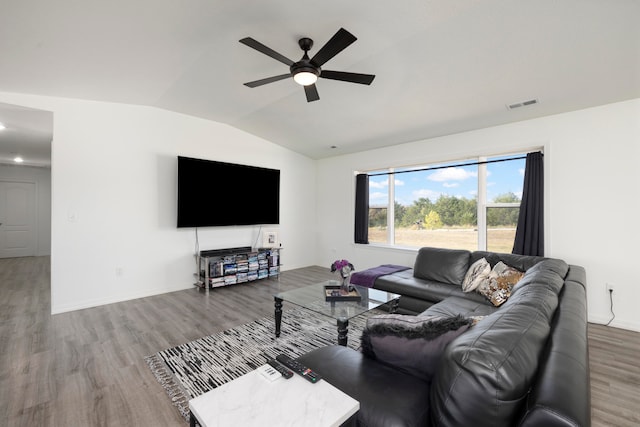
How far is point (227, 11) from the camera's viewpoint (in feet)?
7.11

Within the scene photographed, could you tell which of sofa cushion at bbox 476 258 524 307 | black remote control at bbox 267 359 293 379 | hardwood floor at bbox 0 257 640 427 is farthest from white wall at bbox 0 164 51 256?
sofa cushion at bbox 476 258 524 307

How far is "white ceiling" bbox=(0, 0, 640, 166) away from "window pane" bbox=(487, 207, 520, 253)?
1235 millimetres

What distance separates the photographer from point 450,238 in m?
4.51

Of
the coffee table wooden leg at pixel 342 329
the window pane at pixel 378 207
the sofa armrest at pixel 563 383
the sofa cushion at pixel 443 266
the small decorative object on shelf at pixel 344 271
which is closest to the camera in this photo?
the sofa armrest at pixel 563 383

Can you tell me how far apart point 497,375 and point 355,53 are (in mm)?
2696

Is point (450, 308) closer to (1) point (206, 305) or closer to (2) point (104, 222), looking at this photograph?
(1) point (206, 305)

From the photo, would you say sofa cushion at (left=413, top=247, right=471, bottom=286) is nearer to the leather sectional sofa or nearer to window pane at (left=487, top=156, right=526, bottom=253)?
window pane at (left=487, top=156, right=526, bottom=253)

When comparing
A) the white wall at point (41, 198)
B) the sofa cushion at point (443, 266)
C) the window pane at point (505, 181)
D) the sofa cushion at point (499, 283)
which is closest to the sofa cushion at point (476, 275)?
the sofa cushion at point (499, 283)

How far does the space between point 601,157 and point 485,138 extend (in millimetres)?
1227

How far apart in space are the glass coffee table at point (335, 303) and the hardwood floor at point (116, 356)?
Result: 710 millimetres

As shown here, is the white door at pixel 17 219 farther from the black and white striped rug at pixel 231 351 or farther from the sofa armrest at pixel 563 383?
the sofa armrest at pixel 563 383

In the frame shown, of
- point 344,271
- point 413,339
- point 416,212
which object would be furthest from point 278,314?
point 416,212

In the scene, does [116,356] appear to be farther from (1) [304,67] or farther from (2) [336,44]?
(2) [336,44]

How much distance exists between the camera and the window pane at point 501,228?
12.8 ft
